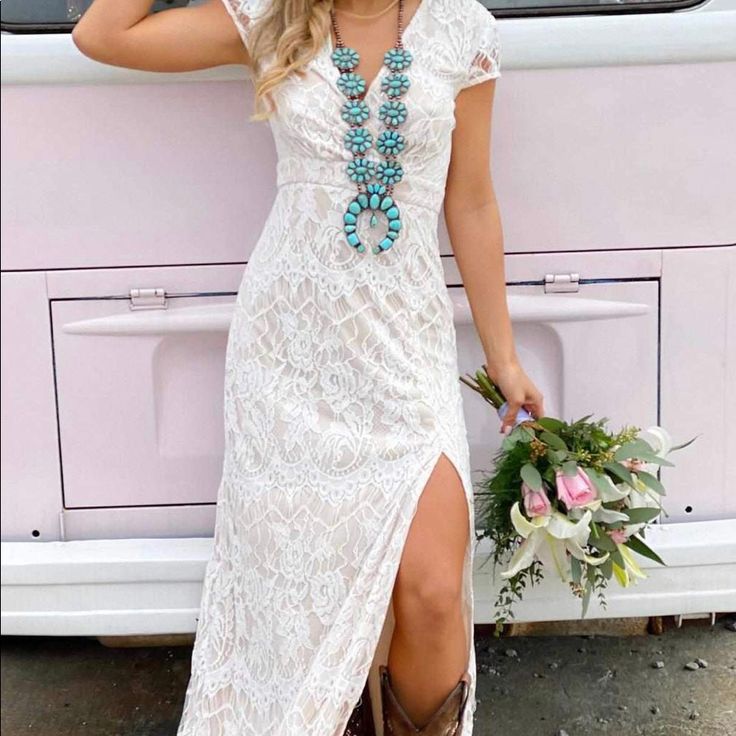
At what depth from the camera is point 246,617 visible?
202 centimetres

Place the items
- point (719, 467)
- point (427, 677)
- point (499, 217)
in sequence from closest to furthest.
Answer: point (427, 677)
point (499, 217)
point (719, 467)

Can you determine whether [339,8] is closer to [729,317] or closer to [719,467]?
[729,317]

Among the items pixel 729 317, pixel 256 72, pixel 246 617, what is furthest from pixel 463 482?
pixel 256 72

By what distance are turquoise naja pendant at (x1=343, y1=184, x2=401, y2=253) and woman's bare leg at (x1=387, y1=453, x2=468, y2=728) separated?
414mm

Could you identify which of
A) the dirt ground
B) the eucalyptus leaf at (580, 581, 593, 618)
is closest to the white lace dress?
the eucalyptus leaf at (580, 581, 593, 618)

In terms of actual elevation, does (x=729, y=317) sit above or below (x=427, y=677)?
above

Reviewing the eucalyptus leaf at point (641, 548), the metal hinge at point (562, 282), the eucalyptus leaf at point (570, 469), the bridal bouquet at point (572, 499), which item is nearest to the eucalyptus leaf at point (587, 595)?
the bridal bouquet at point (572, 499)

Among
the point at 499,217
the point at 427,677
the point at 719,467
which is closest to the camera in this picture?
the point at 427,677

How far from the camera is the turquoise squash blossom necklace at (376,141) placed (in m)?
1.82

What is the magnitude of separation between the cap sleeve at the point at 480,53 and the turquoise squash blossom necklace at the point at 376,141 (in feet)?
0.37

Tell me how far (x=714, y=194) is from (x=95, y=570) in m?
1.45

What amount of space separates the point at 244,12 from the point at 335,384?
71 cm

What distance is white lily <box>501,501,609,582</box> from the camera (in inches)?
76.7

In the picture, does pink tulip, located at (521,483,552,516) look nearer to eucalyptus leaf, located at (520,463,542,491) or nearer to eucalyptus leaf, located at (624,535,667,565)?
eucalyptus leaf, located at (520,463,542,491)
